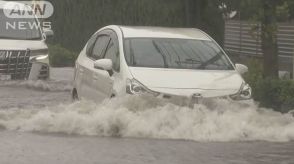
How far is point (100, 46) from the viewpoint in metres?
13.6

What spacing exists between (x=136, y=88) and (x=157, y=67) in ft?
2.36

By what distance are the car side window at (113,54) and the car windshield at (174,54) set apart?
156 mm

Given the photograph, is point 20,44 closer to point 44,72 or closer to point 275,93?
point 44,72

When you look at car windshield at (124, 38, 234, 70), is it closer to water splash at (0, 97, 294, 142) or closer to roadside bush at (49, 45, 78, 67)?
water splash at (0, 97, 294, 142)

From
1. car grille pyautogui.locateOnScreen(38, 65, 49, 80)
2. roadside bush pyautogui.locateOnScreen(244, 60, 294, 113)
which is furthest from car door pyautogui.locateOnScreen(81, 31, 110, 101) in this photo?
car grille pyautogui.locateOnScreen(38, 65, 49, 80)

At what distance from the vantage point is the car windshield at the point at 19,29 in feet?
65.5

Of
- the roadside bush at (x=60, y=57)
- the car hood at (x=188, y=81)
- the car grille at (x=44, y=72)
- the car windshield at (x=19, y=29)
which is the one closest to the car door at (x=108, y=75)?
the car hood at (x=188, y=81)

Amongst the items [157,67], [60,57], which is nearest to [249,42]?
[60,57]

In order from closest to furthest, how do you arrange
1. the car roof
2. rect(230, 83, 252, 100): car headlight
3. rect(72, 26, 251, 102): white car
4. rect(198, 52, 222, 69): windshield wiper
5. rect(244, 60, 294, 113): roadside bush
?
rect(72, 26, 251, 102): white car → rect(230, 83, 252, 100): car headlight → rect(198, 52, 222, 69): windshield wiper → the car roof → rect(244, 60, 294, 113): roadside bush

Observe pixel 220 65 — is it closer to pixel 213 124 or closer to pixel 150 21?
pixel 213 124

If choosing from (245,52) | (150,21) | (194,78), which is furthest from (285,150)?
(245,52)

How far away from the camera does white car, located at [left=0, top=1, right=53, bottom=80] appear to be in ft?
62.1

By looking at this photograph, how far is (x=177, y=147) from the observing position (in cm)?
1038

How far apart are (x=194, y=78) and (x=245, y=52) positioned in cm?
1917
